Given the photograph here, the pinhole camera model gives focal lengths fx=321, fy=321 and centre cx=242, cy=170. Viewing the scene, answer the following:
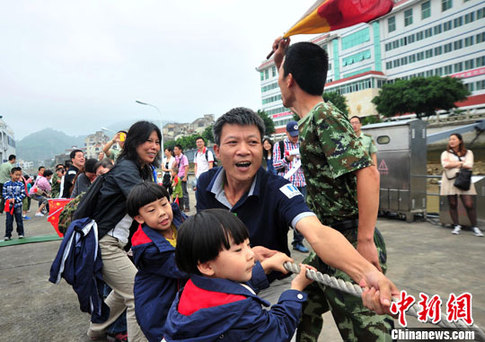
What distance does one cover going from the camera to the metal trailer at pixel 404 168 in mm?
6871

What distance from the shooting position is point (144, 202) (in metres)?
2.18

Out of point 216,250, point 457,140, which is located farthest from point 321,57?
point 457,140

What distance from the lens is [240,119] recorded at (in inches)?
69.4

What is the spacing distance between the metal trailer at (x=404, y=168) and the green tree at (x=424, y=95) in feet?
129

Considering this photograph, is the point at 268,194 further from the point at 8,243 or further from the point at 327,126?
the point at 8,243

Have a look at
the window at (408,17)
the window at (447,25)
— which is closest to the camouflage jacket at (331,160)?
the window at (447,25)

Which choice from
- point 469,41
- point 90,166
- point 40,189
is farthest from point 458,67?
point 90,166

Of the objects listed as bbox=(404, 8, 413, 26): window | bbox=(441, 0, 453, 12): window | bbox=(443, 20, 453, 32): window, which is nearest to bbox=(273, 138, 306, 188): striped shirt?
bbox=(443, 20, 453, 32): window

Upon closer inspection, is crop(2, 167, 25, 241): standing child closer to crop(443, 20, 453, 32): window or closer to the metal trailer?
the metal trailer

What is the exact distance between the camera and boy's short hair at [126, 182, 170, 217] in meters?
2.18

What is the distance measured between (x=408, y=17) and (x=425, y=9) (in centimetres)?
320

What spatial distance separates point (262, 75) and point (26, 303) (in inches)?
3329

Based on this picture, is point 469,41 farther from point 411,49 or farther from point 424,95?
point 424,95

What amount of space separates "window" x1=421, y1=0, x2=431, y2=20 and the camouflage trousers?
209ft
